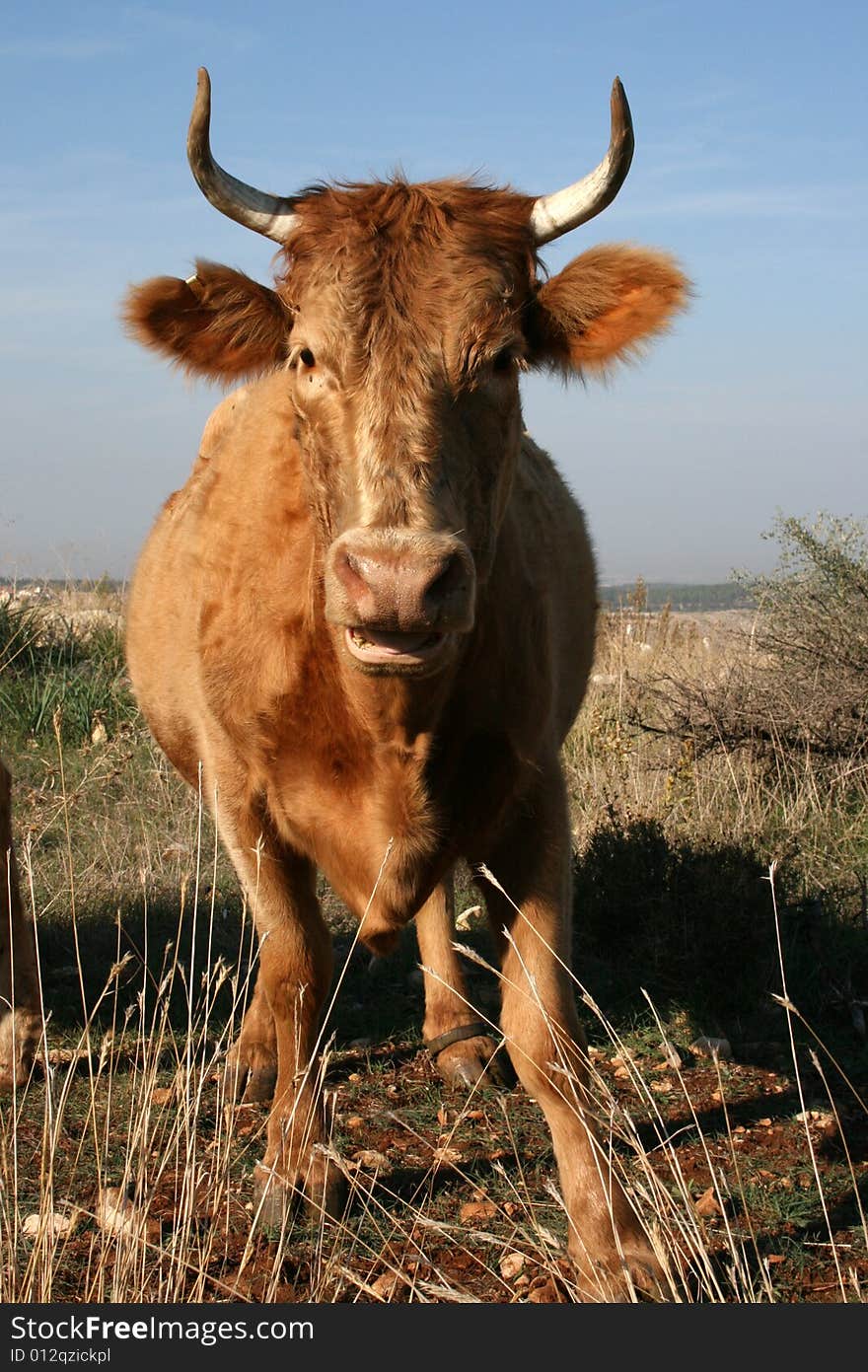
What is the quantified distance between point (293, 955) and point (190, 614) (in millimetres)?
1276

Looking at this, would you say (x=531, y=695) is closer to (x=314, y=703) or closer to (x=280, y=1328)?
(x=314, y=703)

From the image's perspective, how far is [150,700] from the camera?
5.89 metres

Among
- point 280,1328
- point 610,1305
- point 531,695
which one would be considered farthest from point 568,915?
point 280,1328

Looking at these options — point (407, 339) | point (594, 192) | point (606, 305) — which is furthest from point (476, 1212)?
point (594, 192)

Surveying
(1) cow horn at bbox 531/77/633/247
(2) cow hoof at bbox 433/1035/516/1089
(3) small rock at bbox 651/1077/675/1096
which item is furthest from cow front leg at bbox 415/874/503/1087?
(1) cow horn at bbox 531/77/633/247

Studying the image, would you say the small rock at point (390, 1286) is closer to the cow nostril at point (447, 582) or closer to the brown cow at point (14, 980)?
the cow nostril at point (447, 582)

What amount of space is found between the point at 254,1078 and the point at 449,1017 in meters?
0.80

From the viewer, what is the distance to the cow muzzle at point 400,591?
9.42ft

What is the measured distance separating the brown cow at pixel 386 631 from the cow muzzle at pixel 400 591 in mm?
17

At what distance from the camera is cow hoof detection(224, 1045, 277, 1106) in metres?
4.81

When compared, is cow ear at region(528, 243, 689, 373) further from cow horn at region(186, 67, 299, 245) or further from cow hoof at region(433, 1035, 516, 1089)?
cow hoof at region(433, 1035, 516, 1089)

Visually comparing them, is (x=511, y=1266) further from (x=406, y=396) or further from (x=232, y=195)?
(x=232, y=195)

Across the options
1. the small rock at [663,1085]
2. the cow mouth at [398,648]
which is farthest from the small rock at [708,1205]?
the cow mouth at [398,648]

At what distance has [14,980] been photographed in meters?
4.81
